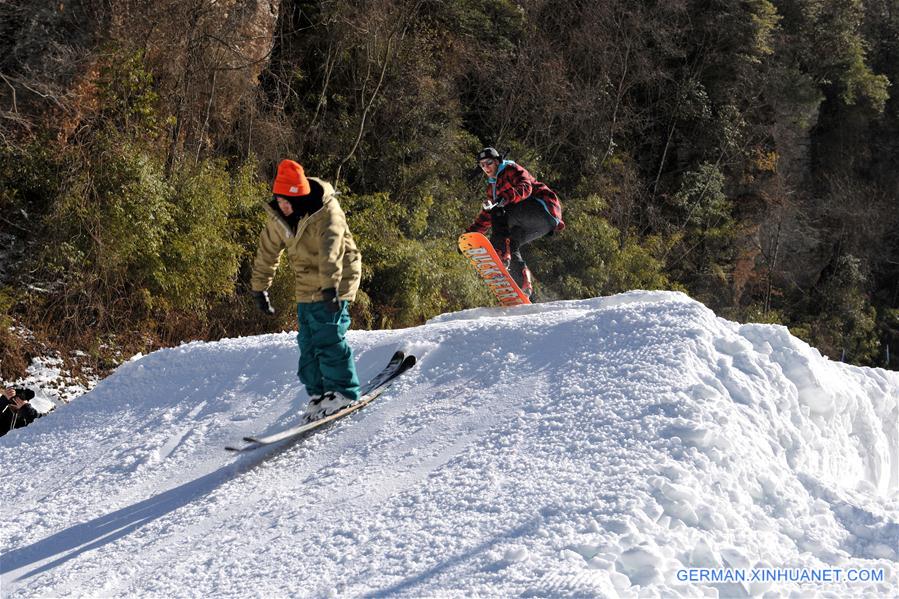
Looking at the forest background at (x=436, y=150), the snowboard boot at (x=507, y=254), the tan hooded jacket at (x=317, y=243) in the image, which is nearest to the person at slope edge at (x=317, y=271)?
the tan hooded jacket at (x=317, y=243)

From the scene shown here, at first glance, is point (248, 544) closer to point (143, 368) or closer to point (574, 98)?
point (143, 368)

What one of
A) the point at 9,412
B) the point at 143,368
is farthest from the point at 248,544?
the point at 9,412

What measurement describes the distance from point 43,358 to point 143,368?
3.40m

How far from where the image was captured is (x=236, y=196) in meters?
11.8

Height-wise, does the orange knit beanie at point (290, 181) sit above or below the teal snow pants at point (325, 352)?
above

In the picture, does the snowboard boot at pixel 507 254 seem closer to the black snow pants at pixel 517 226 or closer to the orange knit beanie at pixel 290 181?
the black snow pants at pixel 517 226

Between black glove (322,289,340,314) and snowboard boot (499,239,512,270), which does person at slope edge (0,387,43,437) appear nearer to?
black glove (322,289,340,314)

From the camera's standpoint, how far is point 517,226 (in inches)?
356

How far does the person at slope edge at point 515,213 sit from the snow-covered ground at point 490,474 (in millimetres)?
2229

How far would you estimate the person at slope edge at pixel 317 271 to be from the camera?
17.9ft

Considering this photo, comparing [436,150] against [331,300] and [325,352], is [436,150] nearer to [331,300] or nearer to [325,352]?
[325,352]

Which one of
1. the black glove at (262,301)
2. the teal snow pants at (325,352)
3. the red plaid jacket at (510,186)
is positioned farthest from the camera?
the red plaid jacket at (510,186)

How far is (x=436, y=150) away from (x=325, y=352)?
434 inches

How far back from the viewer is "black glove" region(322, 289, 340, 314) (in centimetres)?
546
